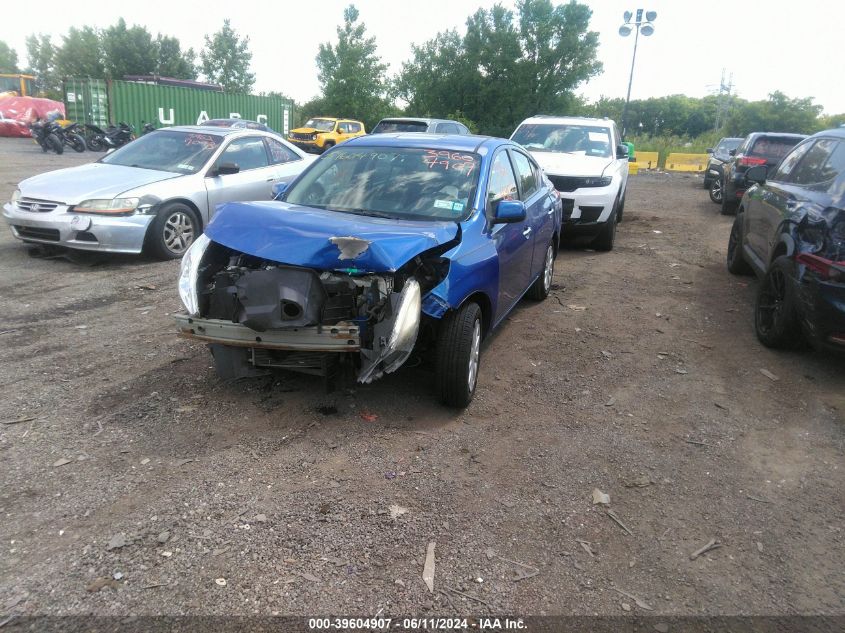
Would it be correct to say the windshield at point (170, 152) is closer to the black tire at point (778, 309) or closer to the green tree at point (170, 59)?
the black tire at point (778, 309)

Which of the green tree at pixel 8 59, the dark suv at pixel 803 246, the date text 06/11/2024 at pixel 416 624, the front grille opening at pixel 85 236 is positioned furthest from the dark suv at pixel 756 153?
the green tree at pixel 8 59

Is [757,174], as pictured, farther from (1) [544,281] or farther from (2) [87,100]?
(2) [87,100]

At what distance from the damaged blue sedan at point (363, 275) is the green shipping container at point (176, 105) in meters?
25.8

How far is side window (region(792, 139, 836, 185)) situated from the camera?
550 cm

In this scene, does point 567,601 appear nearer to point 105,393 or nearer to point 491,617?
point 491,617

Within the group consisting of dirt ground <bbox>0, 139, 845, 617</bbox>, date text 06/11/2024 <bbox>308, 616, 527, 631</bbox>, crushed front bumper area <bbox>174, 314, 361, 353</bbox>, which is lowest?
date text 06/11/2024 <bbox>308, 616, 527, 631</bbox>

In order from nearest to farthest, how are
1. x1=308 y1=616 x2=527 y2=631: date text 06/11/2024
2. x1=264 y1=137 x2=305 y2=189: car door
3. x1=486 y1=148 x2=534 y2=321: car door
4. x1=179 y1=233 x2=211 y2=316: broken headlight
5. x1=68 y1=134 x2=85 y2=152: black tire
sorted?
x1=308 y1=616 x2=527 y2=631: date text 06/11/2024 → x1=179 y1=233 x2=211 y2=316: broken headlight → x1=486 y1=148 x2=534 y2=321: car door → x1=264 y1=137 x2=305 y2=189: car door → x1=68 y1=134 x2=85 y2=152: black tire

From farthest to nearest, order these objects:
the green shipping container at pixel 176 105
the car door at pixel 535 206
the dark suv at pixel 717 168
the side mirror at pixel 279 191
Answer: the green shipping container at pixel 176 105, the dark suv at pixel 717 168, the car door at pixel 535 206, the side mirror at pixel 279 191

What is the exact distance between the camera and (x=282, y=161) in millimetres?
9305

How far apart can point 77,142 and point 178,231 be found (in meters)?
18.9

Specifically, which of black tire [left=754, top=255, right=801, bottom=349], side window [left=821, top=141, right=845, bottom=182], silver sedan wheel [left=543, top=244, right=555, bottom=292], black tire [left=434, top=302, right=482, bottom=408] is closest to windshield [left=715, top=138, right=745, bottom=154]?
silver sedan wheel [left=543, top=244, right=555, bottom=292]

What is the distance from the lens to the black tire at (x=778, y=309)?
5027 millimetres

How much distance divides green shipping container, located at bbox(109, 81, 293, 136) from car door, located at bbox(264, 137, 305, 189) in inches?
801

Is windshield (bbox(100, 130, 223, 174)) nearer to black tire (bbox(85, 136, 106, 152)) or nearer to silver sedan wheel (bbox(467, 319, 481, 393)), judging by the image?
silver sedan wheel (bbox(467, 319, 481, 393))
